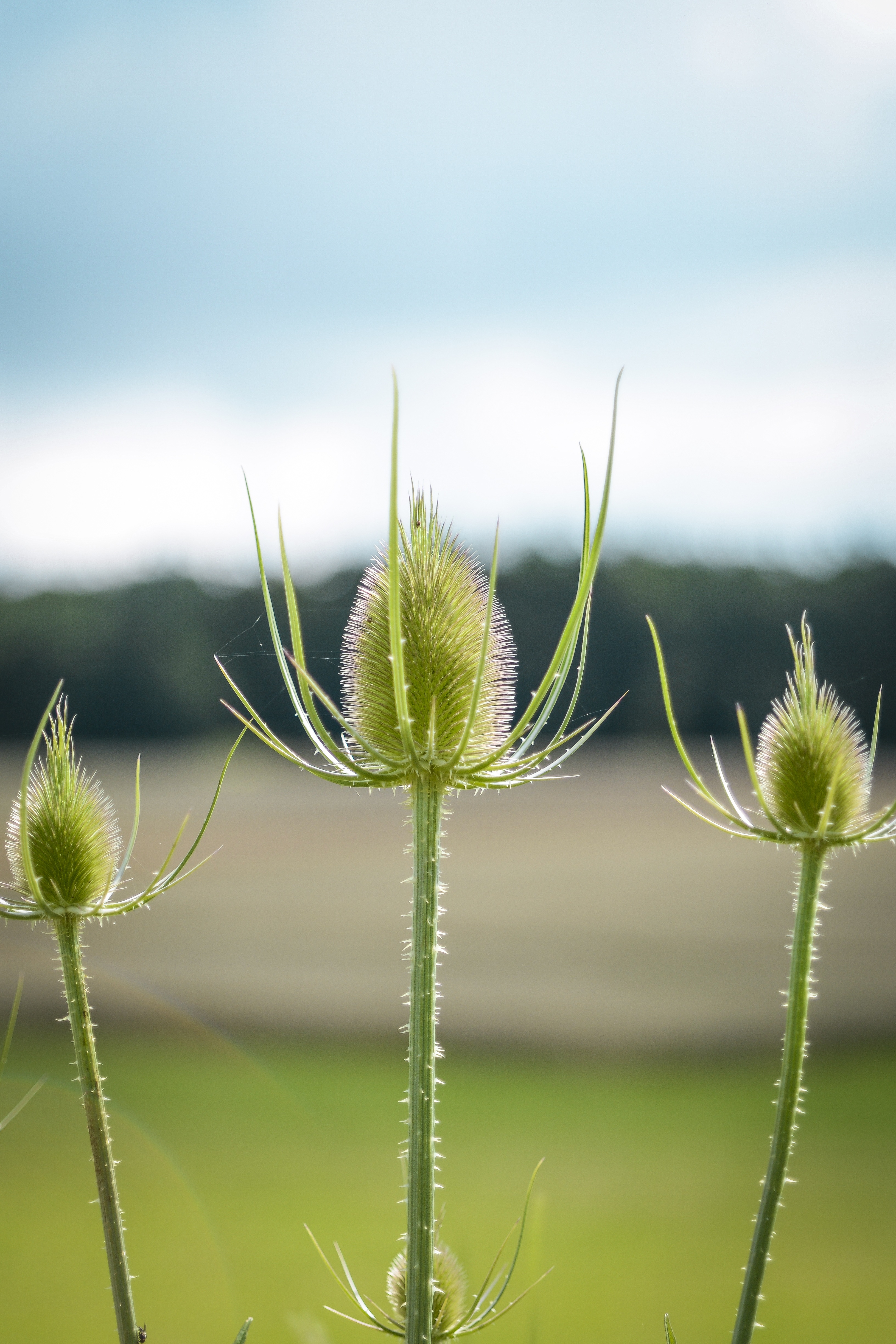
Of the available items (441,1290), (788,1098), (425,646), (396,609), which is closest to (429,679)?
(425,646)

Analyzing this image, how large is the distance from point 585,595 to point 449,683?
0.52 metres

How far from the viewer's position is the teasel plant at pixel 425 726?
138 centimetres

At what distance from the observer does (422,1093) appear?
144 centimetres

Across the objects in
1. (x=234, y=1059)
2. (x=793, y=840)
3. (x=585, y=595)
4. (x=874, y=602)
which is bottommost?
(x=234, y=1059)

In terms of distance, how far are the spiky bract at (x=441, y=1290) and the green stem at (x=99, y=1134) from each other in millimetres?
418

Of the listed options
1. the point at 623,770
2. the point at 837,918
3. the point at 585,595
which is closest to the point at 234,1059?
the point at 837,918

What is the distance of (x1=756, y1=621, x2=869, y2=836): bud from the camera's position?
166cm

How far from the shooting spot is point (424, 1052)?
4.79 feet

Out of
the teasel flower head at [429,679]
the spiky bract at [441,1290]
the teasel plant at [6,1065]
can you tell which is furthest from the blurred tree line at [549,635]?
the teasel plant at [6,1065]

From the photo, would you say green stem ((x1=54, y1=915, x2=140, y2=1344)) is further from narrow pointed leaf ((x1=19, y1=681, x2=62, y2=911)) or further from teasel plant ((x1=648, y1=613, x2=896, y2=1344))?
teasel plant ((x1=648, y1=613, x2=896, y2=1344))

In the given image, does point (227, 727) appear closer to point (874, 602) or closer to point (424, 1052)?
point (874, 602)

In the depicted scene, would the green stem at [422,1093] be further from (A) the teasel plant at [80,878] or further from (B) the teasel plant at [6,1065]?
(B) the teasel plant at [6,1065]

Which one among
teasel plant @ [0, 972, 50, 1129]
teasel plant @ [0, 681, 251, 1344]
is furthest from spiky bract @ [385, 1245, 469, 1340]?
teasel plant @ [0, 972, 50, 1129]

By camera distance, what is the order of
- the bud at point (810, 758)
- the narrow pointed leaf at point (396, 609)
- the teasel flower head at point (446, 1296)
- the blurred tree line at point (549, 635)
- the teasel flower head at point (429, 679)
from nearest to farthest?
1. the narrow pointed leaf at point (396, 609)
2. the teasel flower head at point (429, 679)
3. the teasel flower head at point (446, 1296)
4. the bud at point (810, 758)
5. the blurred tree line at point (549, 635)
